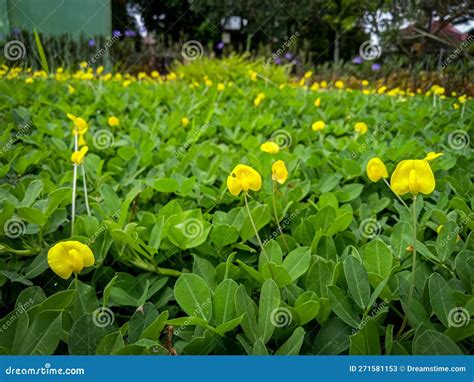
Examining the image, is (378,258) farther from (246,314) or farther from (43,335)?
(43,335)

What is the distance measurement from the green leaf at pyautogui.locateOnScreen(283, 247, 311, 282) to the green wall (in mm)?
1290

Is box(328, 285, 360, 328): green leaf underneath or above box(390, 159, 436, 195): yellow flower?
underneath

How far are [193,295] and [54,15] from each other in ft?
6.85

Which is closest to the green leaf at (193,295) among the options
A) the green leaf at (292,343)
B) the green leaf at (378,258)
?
the green leaf at (292,343)

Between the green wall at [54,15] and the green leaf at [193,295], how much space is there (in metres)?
1.26

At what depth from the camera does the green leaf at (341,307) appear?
2.00ft

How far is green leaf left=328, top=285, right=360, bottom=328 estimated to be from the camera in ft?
2.00

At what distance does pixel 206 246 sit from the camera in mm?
791

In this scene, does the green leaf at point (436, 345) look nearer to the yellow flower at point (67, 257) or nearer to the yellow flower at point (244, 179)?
the yellow flower at point (244, 179)

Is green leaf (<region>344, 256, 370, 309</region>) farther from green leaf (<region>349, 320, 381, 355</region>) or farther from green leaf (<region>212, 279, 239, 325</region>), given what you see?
green leaf (<region>212, 279, 239, 325</region>)

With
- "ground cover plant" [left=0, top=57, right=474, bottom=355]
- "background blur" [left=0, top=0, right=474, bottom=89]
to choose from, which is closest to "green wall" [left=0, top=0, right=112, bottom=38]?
"background blur" [left=0, top=0, right=474, bottom=89]

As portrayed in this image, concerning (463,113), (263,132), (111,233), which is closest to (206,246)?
(111,233)

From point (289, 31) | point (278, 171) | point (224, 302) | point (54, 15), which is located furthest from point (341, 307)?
point (289, 31)
